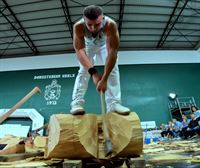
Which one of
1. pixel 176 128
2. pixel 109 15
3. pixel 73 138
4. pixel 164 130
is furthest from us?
pixel 109 15

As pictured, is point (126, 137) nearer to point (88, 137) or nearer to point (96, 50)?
point (88, 137)

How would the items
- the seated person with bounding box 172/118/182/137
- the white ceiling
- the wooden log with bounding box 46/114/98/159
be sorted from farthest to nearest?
the white ceiling
the seated person with bounding box 172/118/182/137
the wooden log with bounding box 46/114/98/159

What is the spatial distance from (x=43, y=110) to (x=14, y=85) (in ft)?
7.06

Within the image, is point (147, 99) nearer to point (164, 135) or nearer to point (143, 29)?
point (164, 135)

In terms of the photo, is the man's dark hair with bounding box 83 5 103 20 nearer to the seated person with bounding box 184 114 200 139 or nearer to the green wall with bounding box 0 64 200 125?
the seated person with bounding box 184 114 200 139

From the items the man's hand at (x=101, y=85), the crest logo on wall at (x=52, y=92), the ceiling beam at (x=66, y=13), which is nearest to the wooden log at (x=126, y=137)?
the man's hand at (x=101, y=85)

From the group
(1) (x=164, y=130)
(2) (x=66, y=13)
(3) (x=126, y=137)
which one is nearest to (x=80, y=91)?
(3) (x=126, y=137)

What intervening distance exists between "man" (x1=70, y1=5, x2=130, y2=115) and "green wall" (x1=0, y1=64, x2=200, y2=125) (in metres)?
8.45

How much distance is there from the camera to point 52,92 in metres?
10.9

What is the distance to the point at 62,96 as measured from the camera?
Result: 1079 centimetres

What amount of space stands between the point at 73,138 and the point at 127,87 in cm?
953

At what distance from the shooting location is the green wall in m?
10.5

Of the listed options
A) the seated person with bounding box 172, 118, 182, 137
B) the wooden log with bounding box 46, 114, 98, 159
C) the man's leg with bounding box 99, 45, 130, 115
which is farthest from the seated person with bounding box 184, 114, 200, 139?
the wooden log with bounding box 46, 114, 98, 159

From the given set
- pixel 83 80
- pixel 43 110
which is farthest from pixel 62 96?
pixel 83 80
